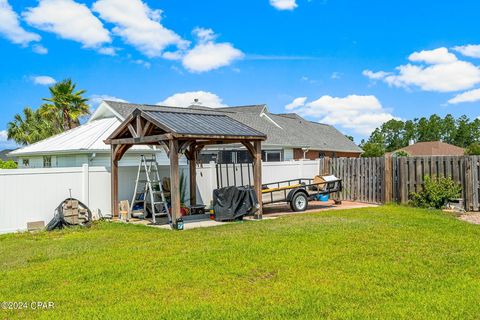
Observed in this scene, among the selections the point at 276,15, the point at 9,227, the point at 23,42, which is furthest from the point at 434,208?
the point at 23,42

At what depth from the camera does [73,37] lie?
2094cm

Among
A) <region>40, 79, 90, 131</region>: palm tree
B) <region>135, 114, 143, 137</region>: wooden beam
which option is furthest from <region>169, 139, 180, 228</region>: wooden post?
<region>40, 79, 90, 131</region>: palm tree

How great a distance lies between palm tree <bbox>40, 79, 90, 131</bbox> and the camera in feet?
98.4

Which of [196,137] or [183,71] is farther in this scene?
[183,71]

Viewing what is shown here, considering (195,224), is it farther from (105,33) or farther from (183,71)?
(183,71)

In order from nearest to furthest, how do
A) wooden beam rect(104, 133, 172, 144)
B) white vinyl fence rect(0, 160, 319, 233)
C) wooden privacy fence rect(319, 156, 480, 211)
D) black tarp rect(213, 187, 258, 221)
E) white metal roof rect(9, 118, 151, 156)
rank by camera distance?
white vinyl fence rect(0, 160, 319, 233)
wooden beam rect(104, 133, 172, 144)
black tarp rect(213, 187, 258, 221)
wooden privacy fence rect(319, 156, 480, 211)
white metal roof rect(9, 118, 151, 156)

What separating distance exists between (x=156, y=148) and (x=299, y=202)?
303 inches

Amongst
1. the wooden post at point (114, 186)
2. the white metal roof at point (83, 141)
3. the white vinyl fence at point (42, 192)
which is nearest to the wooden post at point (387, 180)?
the wooden post at point (114, 186)

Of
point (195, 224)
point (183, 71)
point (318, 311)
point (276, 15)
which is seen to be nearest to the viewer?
point (318, 311)

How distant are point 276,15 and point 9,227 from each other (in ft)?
43.0

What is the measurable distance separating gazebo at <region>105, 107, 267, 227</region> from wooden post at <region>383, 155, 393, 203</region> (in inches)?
218

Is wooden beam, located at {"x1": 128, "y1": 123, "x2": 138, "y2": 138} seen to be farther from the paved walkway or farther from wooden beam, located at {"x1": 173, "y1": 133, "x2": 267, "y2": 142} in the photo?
the paved walkway

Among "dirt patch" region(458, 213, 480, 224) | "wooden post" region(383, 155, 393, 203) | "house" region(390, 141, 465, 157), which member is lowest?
"dirt patch" region(458, 213, 480, 224)

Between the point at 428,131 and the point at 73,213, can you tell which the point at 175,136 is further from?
the point at 428,131
